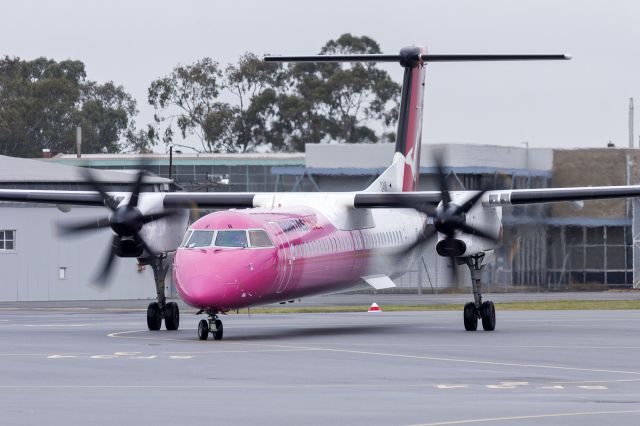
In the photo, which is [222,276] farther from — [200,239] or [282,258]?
[282,258]

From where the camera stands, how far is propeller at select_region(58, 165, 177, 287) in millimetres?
31391

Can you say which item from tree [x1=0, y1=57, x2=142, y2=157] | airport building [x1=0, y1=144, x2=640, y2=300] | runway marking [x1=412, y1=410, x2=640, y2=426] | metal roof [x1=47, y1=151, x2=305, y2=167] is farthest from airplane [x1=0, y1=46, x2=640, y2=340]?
tree [x1=0, y1=57, x2=142, y2=157]

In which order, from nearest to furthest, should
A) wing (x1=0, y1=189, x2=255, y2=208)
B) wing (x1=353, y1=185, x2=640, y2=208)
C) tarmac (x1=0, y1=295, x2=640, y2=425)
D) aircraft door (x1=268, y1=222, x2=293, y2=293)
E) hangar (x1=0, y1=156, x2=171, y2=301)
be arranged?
tarmac (x1=0, y1=295, x2=640, y2=425) < aircraft door (x1=268, y1=222, x2=293, y2=293) < wing (x1=353, y1=185, x2=640, y2=208) < wing (x1=0, y1=189, x2=255, y2=208) < hangar (x1=0, y1=156, x2=171, y2=301)

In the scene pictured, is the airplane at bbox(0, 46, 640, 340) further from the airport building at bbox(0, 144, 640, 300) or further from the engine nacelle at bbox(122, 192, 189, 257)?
the airport building at bbox(0, 144, 640, 300)

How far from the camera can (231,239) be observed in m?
27.7

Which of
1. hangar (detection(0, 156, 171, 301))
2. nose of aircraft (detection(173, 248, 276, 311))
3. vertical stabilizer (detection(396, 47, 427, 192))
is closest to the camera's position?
nose of aircraft (detection(173, 248, 276, 311))

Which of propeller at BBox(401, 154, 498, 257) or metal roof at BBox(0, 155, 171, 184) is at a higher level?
metal roof at BBox(0, 155, 171, 184)

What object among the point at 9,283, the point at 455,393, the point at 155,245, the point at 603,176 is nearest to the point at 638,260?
the point at 603,176

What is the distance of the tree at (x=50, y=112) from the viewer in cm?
10938

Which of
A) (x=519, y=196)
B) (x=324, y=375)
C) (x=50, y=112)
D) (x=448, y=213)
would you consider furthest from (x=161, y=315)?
(x=50, y=112)

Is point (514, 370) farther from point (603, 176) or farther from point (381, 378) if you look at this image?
point (603, 176)

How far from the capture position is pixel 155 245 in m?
32.6

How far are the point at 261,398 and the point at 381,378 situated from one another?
3.15 m

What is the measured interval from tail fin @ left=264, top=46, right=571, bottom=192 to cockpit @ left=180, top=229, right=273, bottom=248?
8454 millimetres
